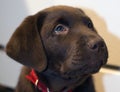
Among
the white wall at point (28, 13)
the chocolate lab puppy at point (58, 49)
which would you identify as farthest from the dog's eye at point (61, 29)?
the white wall at point (28, 13)

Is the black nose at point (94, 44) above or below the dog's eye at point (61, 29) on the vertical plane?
below

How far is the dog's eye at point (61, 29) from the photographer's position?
45.4 inches

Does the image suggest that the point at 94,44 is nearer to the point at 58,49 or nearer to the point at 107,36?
the point at 58,49

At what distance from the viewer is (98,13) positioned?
1.50 meters

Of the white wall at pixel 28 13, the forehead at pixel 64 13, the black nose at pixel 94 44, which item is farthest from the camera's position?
the white wall at pixel 28 13

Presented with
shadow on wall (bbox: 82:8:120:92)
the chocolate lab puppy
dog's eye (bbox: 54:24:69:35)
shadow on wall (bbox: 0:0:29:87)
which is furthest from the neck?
shadow on wall (bbox: 0:0:29:87)

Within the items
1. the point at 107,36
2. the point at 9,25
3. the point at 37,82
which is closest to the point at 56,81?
the point at 37,82

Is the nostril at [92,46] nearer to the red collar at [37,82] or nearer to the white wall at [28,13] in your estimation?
the red collar at [37,82]

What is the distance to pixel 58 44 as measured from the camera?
115 cm

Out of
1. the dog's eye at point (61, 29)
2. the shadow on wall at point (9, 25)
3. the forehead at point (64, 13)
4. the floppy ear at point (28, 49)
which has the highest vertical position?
the forehead at point (64, 13)

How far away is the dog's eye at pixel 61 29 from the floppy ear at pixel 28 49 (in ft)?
0.22

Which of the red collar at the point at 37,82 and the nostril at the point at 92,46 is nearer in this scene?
the nostril at the point at 92,46

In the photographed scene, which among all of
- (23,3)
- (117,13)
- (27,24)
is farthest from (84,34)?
(23,3)

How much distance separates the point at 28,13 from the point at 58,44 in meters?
0.63
